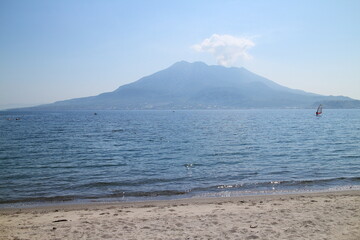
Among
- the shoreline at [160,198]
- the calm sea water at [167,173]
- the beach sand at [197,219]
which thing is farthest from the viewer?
the calm sea water at [167,173]

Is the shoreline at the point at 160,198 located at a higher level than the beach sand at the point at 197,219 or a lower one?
lower

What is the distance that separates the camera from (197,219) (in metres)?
10.2

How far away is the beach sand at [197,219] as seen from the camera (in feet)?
28.6

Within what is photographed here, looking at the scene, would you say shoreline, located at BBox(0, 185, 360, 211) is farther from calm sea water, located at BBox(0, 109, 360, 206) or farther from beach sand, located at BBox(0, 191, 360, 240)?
beach sand, located at BBox(0, 191, 360, 240)

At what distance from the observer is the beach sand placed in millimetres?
8727

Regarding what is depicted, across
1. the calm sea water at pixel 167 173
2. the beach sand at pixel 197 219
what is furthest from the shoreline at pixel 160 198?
the beach sand at pixel 197 219

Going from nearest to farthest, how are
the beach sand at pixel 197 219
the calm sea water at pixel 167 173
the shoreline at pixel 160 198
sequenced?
the beach sand at pixel 197 219, the shoreline at pixel 160 198, the calm sea water at pixel 167 173

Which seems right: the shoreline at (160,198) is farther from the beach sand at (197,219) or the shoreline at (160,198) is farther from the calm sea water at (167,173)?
the beach sand at (197,219)

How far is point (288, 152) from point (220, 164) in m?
9.39

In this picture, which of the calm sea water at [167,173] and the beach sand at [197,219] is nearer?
the beach sand at [197,219]

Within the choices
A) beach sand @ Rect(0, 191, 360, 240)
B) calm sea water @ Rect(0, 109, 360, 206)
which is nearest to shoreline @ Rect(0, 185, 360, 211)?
calm sea water @ Rect(0, 109, 360, 206)

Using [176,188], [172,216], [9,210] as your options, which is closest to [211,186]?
[176,188]

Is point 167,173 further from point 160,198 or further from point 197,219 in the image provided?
point 197,219

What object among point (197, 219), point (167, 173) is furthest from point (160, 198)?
point (167, 173)
